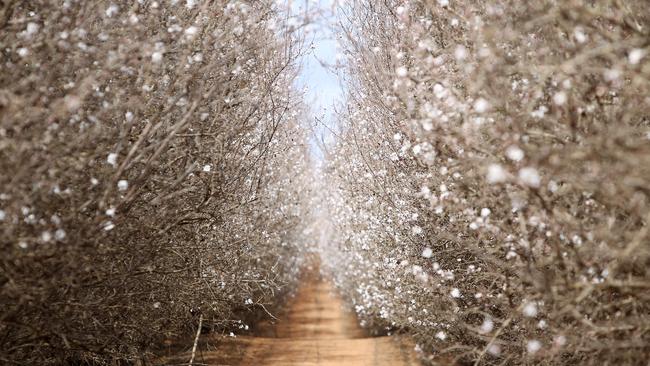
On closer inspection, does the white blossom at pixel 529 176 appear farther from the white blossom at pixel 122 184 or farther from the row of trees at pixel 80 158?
the white blossom at pixel 122 184

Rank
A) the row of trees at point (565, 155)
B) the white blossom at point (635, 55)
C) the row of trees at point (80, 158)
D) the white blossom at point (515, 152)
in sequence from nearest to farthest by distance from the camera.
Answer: the white blossom at point (635, 55)
the row of trees at point (565, 155)
the white blossom at point (515, 152)
the row of trees at point (80, 158)

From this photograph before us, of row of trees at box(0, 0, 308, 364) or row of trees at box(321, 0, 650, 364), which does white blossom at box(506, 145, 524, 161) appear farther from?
row of trees at box(0, 0, 308, 364)

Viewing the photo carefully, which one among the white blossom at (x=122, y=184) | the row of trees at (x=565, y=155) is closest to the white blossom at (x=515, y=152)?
the row of trees at (x=565, y=155)

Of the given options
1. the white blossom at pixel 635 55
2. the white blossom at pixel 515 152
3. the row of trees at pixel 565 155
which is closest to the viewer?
the white blossom at pixel 635 55

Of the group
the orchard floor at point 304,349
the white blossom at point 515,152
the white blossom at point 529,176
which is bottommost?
the white blossom at point 529,176

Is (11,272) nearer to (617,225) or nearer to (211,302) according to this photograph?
(617,225)

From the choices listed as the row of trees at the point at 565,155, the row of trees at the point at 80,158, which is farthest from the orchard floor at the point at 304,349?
the row of trees at the point at 565,155

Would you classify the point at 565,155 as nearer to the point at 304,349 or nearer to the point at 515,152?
the point at 515,152

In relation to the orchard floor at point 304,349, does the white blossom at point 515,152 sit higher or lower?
lower

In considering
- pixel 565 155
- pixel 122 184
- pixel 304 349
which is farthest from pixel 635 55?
pixel 304 349

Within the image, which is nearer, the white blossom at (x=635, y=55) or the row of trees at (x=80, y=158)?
the white blossom at (x=635, y=55)

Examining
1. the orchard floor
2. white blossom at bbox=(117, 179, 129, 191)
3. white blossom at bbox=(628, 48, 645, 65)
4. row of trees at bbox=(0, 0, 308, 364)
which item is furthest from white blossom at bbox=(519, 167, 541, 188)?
the orchard floor

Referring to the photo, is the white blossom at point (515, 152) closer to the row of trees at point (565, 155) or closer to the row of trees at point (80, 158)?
the row of trees at point (565, 155)

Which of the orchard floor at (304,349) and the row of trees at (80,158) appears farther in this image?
the orchard floor at (304,349)
